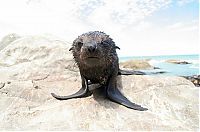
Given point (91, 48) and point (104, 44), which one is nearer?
point (91, 48)

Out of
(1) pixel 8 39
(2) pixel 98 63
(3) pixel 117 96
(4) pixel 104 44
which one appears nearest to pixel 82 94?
(3) pixel 117 96

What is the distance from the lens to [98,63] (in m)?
5.32

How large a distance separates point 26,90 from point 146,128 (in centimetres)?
290

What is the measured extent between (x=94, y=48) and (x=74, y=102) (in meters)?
1.13

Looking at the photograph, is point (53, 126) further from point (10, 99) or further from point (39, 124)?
point (10, 99)

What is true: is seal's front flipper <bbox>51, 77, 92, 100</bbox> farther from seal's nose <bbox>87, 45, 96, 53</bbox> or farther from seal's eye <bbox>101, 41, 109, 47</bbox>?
seal's nose <bbox>87, 45, 96, 53</bbox>

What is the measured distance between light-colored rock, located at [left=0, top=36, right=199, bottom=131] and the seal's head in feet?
2.54

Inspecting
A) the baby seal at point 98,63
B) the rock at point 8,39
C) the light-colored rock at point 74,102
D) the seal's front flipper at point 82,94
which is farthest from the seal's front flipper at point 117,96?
the rock at point 8,39

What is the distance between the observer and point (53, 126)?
4.51m

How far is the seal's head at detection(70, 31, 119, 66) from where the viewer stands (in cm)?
502

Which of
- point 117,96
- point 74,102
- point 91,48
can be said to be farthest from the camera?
point 117,96

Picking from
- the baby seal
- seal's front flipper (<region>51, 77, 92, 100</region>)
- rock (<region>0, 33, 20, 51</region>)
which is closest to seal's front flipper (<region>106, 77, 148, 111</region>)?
the baby seal

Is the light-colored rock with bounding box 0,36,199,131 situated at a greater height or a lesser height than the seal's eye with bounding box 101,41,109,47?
lesser

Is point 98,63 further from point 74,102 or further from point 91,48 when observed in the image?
point 74,102
